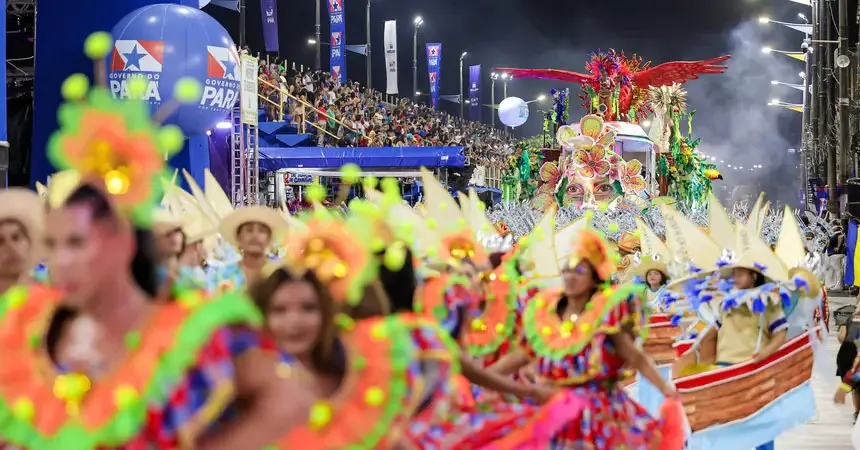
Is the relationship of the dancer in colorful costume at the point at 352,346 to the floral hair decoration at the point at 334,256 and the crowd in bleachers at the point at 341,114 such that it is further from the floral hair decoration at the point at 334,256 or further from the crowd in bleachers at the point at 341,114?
the crowd in bleachers at the point at 341,114

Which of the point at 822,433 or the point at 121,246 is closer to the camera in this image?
the point at 121,246

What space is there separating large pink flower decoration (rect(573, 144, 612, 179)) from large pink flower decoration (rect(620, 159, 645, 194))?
0.38 m

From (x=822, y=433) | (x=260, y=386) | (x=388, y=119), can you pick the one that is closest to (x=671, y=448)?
(x=260, y=386)

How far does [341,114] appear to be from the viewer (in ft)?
88.8

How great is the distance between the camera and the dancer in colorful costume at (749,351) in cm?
805

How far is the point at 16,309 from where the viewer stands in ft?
10.3

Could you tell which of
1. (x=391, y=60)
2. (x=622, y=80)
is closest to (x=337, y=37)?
(x=391, y=60)

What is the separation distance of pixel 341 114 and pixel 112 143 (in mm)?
24307

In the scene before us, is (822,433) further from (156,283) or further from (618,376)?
(156,283)

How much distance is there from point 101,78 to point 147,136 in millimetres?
171

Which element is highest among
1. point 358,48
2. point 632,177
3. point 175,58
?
point 358,48

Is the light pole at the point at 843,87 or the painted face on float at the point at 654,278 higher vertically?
the light pole at the point at 843,87

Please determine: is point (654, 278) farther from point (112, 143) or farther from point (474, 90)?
point (474, 90)

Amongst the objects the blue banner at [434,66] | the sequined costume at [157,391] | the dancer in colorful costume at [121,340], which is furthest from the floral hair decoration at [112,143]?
the blue banner at [434,66]
